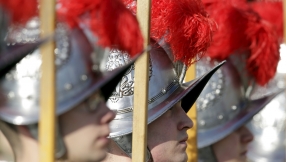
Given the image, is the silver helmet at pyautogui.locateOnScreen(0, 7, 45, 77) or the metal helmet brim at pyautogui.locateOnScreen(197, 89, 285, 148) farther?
the metal helmet brim at pyautogui.locateOnScreen(197, 89, 285, 148)

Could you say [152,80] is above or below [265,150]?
above

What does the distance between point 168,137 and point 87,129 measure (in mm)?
807

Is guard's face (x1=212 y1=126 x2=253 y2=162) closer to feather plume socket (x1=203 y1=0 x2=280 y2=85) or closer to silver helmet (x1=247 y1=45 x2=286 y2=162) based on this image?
feather plume socket (x1=203 y1=0 x2=280 y2=85)

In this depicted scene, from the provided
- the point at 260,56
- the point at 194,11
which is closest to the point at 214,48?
the point at 260,56

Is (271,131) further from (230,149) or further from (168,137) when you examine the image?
(168,137)

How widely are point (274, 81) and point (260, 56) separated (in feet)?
3.07

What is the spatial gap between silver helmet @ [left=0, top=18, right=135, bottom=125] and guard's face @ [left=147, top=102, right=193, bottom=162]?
796mm

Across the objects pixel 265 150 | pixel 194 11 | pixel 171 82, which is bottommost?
pixel 265 150

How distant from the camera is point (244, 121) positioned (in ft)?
14.6

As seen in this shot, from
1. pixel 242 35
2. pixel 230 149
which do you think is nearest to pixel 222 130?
pixel 230 149

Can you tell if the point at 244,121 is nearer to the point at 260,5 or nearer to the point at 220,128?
the point at 220,128

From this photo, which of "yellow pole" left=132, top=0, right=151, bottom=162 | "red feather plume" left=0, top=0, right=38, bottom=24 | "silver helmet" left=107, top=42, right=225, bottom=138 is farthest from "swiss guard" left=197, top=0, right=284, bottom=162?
"red feather plume" left=0, top=0, right=38, bottom=24

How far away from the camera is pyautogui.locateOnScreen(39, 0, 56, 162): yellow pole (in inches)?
101

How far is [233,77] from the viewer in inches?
173
